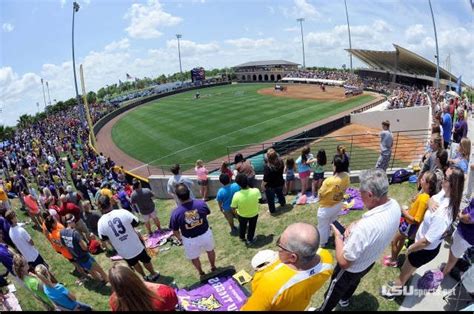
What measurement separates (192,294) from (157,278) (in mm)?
1299

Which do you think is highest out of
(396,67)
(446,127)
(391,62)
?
(391,62)

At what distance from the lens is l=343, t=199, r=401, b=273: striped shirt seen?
3.52 metres

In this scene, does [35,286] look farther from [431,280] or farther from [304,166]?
[304,166]

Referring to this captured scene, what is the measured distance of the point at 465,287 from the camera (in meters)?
4.06

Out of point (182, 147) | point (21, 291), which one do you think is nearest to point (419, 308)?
point (21, 291)

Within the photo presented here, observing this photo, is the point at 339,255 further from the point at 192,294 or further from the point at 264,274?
the point at 192,294

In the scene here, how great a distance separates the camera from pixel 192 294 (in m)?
5.50

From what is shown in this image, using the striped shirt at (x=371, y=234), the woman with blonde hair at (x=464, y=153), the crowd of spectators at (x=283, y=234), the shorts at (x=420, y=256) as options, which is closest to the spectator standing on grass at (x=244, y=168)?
the crowd of spectators at (x=283, y=234)

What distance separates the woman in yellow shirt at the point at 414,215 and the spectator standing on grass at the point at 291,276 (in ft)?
8.14

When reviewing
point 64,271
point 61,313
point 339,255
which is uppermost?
point 339,255

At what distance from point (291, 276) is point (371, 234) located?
4.04 feet

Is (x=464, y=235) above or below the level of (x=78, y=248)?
above

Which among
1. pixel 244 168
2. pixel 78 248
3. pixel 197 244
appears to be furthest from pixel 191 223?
pixel 244 168

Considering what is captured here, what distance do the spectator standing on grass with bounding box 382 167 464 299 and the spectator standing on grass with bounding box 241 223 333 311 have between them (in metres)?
1.89
